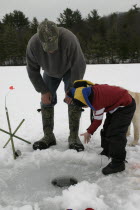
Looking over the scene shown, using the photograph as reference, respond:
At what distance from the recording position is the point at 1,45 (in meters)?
34.0

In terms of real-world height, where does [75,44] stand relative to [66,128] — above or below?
above

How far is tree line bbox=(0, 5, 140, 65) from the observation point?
104ft

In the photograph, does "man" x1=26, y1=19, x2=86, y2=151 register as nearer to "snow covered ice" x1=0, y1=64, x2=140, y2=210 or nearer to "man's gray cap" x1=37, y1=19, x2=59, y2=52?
"man's gray cap" x1=37, y1=19, x2=59, y2=52

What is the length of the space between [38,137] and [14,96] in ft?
14.1

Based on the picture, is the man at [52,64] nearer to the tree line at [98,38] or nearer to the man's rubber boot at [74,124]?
the man's rubber boot at [74,124]

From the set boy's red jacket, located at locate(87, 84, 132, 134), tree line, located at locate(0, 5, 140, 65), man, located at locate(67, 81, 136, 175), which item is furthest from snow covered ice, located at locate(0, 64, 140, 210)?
tree line, located at locate(0, 5, 140, 65)

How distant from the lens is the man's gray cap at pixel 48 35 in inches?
107

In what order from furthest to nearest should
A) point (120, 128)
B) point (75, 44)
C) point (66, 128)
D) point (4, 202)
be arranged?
point (66, 128) → point (75, 44) → point (120, 128) → point (4, 202)

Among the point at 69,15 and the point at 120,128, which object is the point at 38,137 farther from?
the point at 69,15

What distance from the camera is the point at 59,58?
3.03m

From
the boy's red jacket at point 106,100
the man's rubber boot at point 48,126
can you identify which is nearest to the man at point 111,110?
the boy's red jacket at point 106,100

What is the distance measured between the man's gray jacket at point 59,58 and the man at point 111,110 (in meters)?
0.57

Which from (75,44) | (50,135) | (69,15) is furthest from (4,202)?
(69,15)

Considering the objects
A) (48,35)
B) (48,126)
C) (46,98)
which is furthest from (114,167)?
(48,35)
